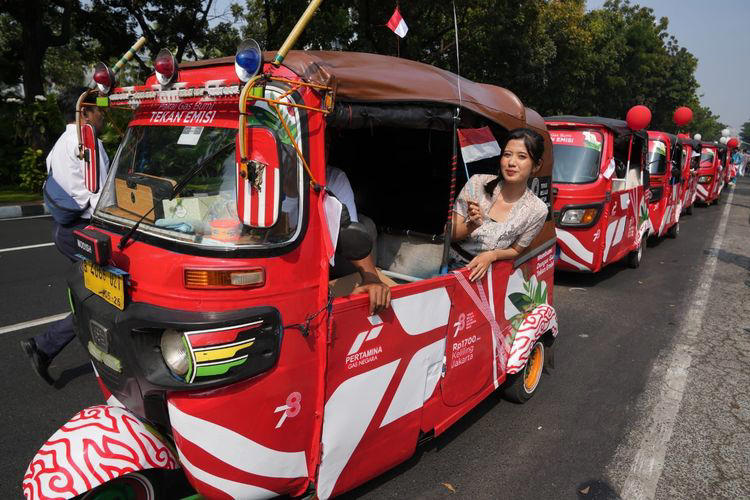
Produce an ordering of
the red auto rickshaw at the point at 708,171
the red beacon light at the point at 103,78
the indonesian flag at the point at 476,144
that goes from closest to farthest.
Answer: the red beacon light at the point at 103,78 < the indonesian flag at the point at 476,144 < the red auto rickshaw at the point at 708,171

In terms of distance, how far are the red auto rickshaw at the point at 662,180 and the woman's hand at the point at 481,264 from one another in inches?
267

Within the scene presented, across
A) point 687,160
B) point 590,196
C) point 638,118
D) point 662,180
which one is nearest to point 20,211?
point 590,196

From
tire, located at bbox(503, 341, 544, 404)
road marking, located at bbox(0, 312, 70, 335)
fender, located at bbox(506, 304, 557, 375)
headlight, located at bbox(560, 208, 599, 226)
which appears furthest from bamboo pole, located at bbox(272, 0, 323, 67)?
headlight, located at bbox(560, 208, 599, 226)

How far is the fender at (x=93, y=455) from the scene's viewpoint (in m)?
1.98

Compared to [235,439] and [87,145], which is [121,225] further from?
[235,439]

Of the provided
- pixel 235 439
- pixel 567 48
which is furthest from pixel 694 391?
pixel 567 48

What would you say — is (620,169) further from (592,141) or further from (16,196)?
(16,196)

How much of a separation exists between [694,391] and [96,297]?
438 centimetres

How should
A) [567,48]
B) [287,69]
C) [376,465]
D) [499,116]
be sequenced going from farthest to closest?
[567,48], [499,116], [376,465], [287,69]

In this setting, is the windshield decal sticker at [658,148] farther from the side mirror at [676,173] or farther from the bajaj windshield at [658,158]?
the side mirror at [676,173]

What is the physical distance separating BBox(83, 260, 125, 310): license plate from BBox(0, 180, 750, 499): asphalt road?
1.30 m

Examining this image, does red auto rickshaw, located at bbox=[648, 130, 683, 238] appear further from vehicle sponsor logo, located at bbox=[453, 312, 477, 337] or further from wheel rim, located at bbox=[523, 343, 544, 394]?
vehicle sponsor logo, located at bbox=[453, 312, 477, 337]

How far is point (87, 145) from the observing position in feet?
9.05

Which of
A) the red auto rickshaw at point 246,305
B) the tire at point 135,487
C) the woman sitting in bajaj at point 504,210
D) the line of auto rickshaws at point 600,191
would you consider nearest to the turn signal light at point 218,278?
the red auto rickshaw at point 246,305
